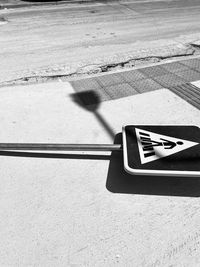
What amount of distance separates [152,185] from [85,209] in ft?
2.18

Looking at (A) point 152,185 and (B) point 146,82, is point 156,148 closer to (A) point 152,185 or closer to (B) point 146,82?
(A) point 152,185

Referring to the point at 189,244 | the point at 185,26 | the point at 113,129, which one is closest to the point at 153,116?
the point at 113,129

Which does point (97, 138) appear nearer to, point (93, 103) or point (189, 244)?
point (93, 103)

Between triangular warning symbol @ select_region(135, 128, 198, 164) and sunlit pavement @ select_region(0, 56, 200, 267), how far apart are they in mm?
222

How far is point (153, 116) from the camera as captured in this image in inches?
157

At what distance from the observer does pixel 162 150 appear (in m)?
2.97

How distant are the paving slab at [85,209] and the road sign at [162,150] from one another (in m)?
0.20

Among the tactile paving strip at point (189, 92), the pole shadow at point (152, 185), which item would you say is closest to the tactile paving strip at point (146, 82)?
the tactile paving strip at point (189, 92)

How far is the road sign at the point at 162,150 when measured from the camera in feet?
8.96

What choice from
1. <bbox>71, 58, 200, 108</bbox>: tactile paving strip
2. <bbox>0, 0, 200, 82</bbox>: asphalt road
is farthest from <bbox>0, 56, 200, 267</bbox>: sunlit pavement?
<bbox>0, 0, 200, 82</bbox>: asphalt road

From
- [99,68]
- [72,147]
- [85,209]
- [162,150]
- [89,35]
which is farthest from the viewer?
[89,35]

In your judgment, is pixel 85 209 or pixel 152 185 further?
pixel 152 185

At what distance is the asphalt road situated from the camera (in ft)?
19.8

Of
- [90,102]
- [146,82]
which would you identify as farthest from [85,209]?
[146,82]
